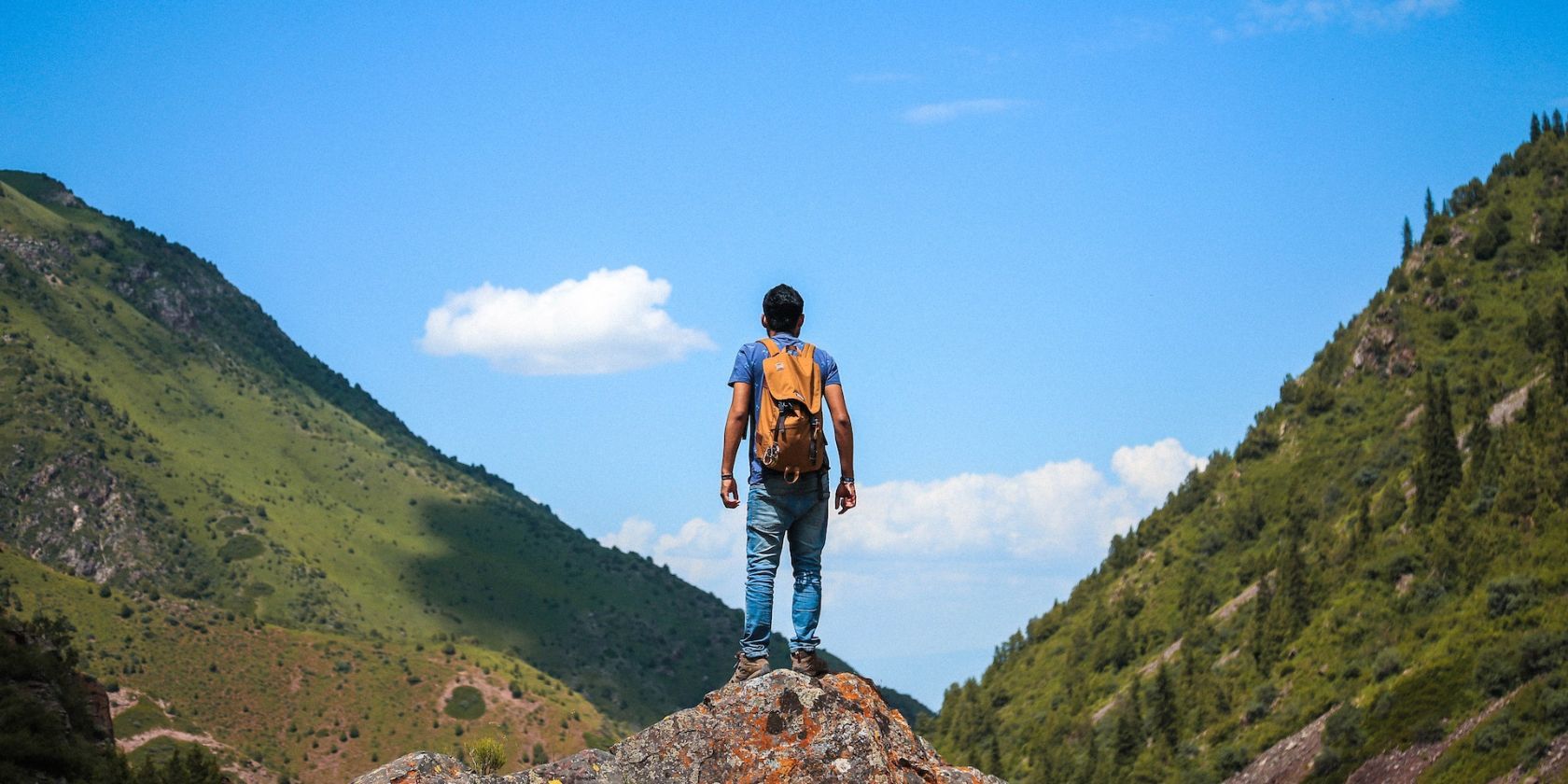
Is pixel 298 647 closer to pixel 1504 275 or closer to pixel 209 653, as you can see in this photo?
pixel 209 653

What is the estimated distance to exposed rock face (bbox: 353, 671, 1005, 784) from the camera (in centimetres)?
1344

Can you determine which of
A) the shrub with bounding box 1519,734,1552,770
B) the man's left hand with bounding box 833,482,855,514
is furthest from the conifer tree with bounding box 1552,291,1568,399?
the man's left hand with bounding box 833,482,855,514

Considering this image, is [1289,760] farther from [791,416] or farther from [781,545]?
[791,416]

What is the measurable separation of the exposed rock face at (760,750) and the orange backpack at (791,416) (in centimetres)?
197

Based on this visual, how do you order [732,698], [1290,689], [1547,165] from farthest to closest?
[1547,165] → [1290,689] → [732,698]

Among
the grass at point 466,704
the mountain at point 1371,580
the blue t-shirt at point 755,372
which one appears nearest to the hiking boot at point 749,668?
the blue t-shirt at point 755,372

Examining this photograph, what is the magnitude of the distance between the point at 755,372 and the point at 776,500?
123cm

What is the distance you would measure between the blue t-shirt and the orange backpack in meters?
0.11

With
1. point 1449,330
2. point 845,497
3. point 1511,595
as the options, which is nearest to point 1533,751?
point 1511,595

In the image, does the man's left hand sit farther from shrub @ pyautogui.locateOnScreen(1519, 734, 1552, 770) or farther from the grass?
the grass

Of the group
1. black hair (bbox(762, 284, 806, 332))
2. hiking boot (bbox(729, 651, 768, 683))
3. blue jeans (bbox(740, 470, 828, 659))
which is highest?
black hair (bbox(762, 284, 806, 332))

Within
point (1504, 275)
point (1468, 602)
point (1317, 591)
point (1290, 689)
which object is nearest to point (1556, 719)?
point (1468, 602)

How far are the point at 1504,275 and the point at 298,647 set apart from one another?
123036 mm

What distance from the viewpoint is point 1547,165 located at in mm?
148375
